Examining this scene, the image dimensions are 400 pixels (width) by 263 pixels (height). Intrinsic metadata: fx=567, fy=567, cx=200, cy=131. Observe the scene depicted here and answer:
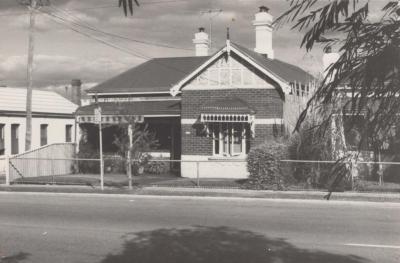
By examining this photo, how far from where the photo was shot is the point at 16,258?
28.8 ft

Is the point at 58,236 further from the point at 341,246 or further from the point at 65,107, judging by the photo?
the point at 65,107

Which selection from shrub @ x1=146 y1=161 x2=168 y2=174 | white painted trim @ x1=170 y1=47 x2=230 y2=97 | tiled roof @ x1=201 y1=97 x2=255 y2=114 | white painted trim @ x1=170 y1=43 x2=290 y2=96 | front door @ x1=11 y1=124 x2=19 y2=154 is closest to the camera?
white painted trim @ x1=170 y1=43 x2=290 y2=96

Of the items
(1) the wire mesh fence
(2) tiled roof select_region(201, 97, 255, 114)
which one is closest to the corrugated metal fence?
(1) the wire mesh fence

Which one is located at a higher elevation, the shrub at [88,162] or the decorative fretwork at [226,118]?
the decorative fretwork at [226,118]

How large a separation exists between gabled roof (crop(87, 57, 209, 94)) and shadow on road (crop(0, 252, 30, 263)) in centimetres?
1820

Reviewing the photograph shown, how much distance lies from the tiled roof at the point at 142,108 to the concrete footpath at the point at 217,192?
18.0ft

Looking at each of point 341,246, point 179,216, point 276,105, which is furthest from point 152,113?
point 341,246

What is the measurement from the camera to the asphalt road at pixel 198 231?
8828 millimetres

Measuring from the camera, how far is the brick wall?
2252cm

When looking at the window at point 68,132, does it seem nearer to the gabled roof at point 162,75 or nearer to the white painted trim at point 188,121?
the gabled roof at point 162,75

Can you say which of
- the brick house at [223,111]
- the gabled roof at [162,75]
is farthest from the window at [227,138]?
the gabled roof at [162,75]

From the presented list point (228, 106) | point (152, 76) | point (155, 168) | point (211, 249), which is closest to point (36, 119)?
point (152, 76)

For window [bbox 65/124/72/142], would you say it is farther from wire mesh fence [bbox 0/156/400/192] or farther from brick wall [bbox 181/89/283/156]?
brick wall [bbox 181/89/283/156]

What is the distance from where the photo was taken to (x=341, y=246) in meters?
9.40
